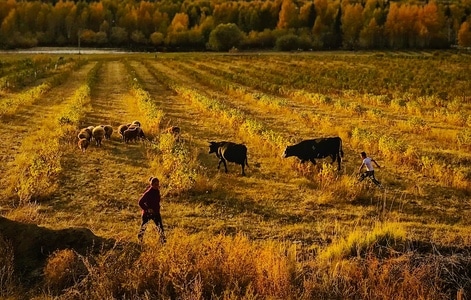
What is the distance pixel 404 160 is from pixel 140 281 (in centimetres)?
1093

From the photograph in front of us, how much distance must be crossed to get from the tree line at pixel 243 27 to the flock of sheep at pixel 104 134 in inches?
3600

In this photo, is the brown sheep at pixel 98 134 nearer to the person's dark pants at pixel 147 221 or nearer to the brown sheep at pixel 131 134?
the brown sheep at pixel 131 134

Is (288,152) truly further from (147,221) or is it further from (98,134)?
(98,134)

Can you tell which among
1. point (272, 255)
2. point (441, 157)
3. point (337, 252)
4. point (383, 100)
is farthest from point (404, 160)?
point (383, 100)

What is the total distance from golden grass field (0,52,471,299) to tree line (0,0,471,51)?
3531 inches

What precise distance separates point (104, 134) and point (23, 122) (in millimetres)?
6193

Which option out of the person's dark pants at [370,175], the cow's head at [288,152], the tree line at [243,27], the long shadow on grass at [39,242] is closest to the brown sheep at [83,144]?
the cow's head at [288,152]

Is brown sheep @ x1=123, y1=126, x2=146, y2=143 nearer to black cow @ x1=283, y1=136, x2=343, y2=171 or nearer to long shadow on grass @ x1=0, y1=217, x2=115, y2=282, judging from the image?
black cow @ x1=283, y1=136, x2=343, y2=171

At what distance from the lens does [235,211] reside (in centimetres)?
1123

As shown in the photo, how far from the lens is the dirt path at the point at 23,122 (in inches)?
606

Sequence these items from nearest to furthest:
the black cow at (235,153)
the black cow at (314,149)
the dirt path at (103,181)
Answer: the dirt path at (103,181) → the black cow at (235,153) → the black cow at (314,149)

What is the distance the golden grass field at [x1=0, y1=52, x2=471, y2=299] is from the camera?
7492mm

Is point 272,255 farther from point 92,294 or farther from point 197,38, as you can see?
point 197,38

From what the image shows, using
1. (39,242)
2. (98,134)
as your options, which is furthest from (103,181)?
(39,242)
